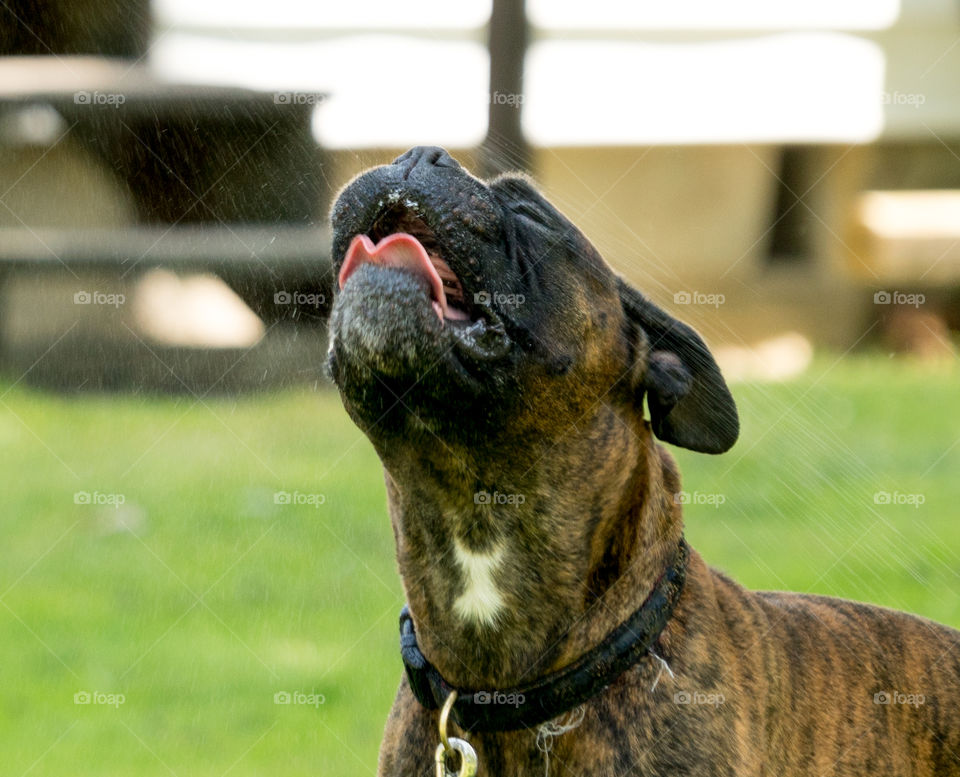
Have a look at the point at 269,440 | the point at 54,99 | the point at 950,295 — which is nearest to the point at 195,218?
the point at 54,99

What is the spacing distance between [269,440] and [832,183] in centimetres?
566

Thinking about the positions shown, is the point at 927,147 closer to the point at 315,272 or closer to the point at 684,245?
the point at 684,245
